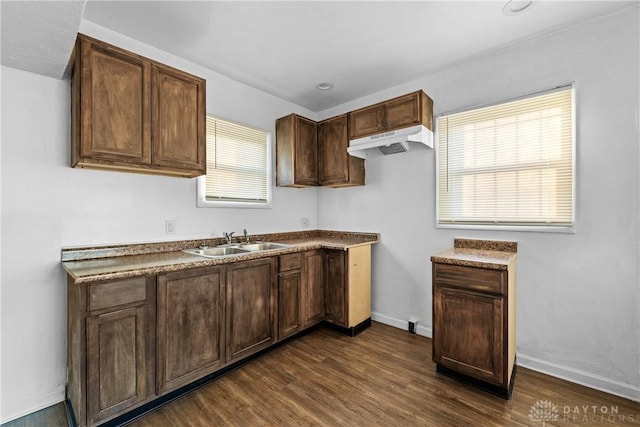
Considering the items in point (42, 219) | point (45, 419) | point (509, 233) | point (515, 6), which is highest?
point (515, 6)

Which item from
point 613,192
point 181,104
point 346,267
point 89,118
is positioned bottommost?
point 346,267

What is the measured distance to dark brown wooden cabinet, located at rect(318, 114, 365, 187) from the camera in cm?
339

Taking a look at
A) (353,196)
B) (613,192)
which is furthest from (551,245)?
(353,196)

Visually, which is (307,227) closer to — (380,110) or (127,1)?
(380,110)

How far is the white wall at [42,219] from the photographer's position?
1.85 m

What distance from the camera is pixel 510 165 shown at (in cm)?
257

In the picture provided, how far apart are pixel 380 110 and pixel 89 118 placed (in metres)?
2.47

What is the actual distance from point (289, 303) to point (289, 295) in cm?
8

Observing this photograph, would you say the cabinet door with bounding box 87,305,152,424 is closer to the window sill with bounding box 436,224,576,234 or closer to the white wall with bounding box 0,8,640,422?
the white wall with bounding box 0,8,640,422

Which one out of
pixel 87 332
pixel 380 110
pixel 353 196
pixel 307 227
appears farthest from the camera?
pixel 307 227

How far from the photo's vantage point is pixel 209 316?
2164mm

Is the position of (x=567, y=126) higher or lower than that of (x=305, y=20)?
lower

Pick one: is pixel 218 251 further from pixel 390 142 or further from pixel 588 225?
pixel 588 225

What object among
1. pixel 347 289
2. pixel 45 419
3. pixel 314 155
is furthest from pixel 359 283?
pixel 45 419
